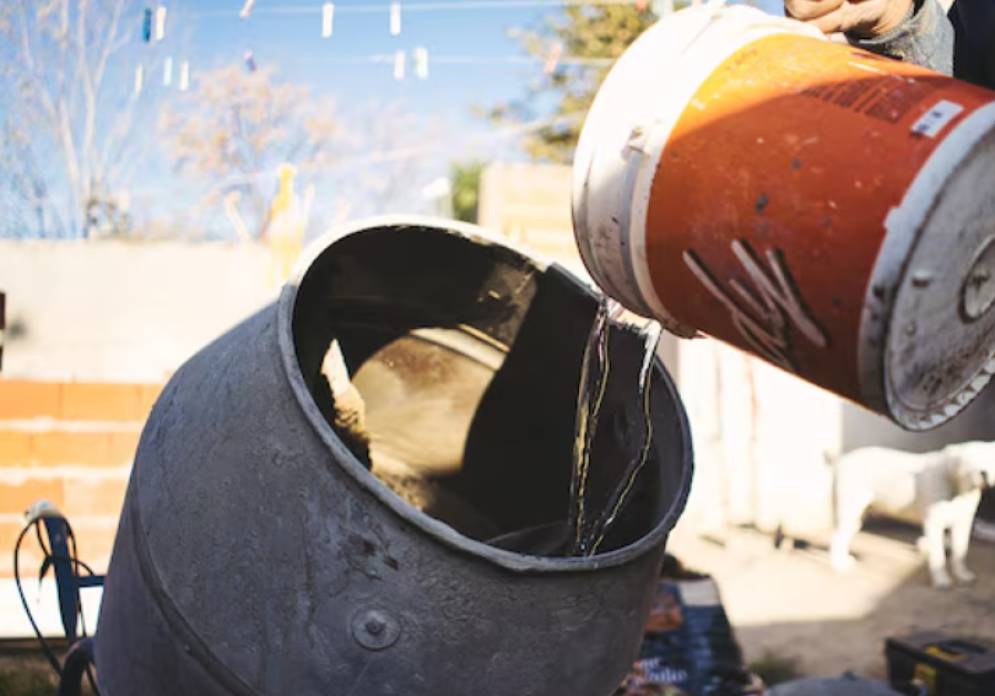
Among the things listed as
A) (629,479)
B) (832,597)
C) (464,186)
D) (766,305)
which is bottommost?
(832,597)

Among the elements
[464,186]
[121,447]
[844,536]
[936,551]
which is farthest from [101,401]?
[464,186]

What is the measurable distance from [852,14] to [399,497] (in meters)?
1.04

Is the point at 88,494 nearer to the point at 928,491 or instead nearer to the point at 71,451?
the point at 71,451

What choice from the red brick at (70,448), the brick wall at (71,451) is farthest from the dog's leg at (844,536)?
the red brick at (70,448)

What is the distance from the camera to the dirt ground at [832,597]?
486 cm

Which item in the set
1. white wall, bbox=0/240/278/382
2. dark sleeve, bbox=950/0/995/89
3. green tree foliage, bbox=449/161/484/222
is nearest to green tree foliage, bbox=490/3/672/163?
green tree foliage, bbox=449/161/484/222

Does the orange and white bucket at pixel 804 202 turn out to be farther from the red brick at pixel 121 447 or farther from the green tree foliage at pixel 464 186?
the green tree foliage at pixel 464 186

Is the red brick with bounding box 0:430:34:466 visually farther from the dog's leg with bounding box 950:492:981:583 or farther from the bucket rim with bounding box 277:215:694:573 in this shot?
the dog's leg with bounding box 950:492:981:583

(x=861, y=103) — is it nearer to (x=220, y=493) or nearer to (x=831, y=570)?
(x=220, y=493)

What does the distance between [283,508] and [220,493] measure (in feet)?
0.44

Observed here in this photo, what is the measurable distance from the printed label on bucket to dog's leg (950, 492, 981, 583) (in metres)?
5.47

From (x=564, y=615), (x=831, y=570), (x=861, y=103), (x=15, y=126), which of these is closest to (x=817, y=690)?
(x=564, y=615)

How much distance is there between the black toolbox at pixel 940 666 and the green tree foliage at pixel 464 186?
11397 mm

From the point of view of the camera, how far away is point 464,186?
1499cm
